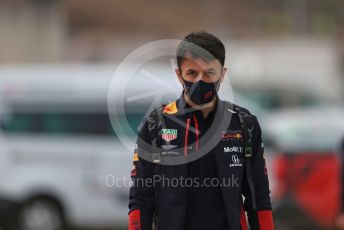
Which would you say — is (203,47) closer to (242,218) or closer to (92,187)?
(242,218)

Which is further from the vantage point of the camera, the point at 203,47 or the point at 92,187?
the point at 92,187

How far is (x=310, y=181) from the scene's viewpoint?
1140cm

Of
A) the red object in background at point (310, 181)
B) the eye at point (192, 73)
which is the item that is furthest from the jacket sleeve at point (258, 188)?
the red object in background at point (310, 181)

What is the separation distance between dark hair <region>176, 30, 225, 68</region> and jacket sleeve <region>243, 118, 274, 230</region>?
1.26ft

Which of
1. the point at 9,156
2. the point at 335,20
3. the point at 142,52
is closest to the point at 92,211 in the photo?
the point at 9,156

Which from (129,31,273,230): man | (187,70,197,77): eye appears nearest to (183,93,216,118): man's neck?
(129,31,273,230): man

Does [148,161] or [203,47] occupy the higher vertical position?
[203,47]

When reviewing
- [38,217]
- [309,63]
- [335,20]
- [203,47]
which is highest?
[335,20]

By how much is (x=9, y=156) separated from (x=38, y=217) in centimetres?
103

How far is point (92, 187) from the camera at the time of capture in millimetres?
12492

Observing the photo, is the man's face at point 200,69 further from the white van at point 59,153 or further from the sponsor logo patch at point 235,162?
the white van at point 59,153

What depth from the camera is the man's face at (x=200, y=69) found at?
12.5 feet

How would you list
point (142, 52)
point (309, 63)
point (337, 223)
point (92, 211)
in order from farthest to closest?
point (309, 63) → point (92, 211) → point (142, 52) → point (337, 223)

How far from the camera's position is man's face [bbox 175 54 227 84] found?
12.5 feet
